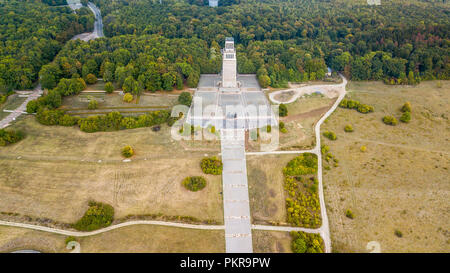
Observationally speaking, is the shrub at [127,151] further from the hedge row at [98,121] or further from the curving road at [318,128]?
the curving road at [318,128]

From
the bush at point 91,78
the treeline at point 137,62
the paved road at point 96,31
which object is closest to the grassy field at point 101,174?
the treeline at point 137,62

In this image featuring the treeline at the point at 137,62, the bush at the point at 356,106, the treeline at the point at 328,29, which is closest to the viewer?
the bush at the point at 356,106

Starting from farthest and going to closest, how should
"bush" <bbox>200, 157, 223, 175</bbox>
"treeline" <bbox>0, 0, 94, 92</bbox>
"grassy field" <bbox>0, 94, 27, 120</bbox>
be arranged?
"treeline" <bbox>0, 0, 94, 92</bbox> → "grassy field" <bbox>0, 94, 27, 120</bbox> → "bush" <bbox>200, 157, 223, 175</bbox>

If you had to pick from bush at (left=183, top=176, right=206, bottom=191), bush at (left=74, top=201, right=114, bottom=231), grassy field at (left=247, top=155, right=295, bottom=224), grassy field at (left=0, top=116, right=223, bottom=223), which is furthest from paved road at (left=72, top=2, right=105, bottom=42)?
grassy field at (left=247, top=155, right=295, bottom=224)

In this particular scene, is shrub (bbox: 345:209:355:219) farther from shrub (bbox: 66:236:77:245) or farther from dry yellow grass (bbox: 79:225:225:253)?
shrub (bbox: 66:236:77:245)

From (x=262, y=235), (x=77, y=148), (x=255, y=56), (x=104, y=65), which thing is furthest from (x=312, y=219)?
(x=104, y=65)

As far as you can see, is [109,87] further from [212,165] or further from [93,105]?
[212,165]

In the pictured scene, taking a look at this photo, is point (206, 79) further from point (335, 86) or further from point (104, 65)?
point (335, 86)
